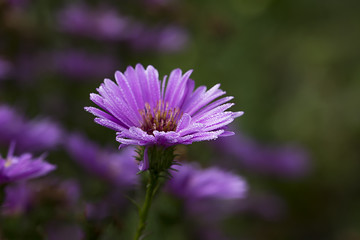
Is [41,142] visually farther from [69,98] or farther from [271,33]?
[271,33]

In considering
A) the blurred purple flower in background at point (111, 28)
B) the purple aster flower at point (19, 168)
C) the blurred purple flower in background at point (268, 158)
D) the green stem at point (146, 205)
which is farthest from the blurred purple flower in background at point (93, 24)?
the green stem at point (146, 205)

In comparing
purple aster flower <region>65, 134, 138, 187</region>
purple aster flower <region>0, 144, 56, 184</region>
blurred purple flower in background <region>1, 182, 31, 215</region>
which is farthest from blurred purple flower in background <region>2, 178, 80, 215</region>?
purple aster flower <region>0, 144, 56, 184</region>

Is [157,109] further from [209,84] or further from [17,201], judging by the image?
[209,84]

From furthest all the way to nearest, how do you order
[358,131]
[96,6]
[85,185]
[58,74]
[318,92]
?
[318,92]
[358,131]
[96,6]
[58,74]
[85,185]

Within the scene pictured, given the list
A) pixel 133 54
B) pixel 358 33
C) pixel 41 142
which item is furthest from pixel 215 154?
pixel 358 33

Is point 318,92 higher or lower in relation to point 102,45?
higher

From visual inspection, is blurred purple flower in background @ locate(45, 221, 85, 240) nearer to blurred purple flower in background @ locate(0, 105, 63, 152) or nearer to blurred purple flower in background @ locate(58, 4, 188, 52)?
blurred purple flower in background @ locate(0, 105, 63, 152)

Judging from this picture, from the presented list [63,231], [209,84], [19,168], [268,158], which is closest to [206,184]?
[19,168]

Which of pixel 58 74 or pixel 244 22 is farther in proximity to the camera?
pixel 244 22
